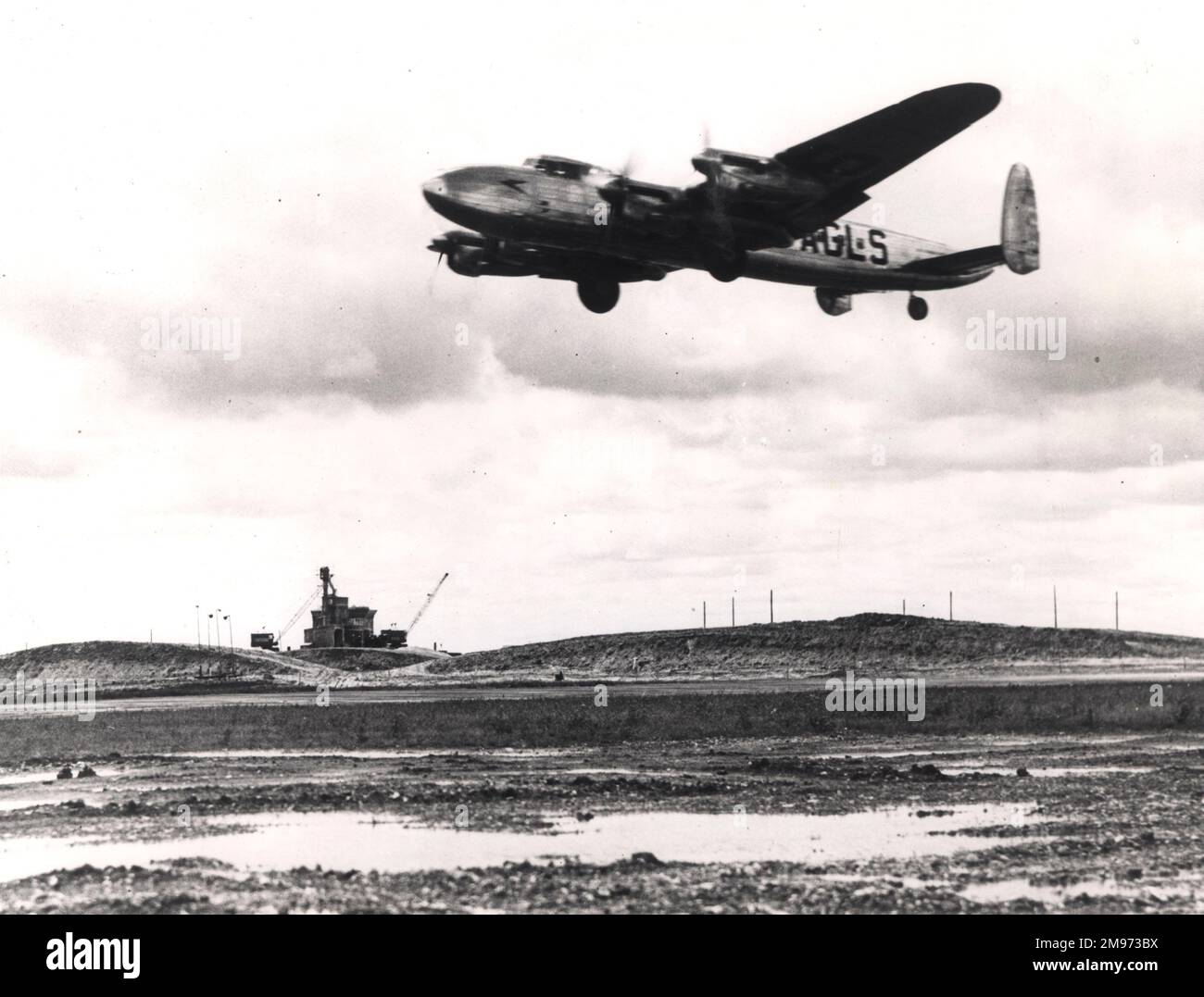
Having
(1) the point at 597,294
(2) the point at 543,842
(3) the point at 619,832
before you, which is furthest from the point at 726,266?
(2) the point at 543,842

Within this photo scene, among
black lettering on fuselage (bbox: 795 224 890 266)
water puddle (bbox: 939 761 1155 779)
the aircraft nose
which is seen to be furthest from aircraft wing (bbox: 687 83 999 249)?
water puddle (bbox: 939 761 1155 779)

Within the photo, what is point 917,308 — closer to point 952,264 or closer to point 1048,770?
point 952,264

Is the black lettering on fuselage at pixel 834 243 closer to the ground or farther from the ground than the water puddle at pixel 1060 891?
farther from the ground

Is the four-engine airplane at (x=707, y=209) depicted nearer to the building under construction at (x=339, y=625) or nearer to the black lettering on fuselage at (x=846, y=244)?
the black lettering on fuselage at (x=846, y=244)

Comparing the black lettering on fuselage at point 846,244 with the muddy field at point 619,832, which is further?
the black lettering on fuselage at point 846,244

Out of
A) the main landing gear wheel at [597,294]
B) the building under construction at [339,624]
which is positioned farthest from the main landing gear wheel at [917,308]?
the building under construction at [339,624]

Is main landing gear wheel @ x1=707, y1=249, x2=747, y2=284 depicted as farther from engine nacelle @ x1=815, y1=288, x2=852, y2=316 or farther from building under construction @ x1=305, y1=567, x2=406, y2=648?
building under construction @ x1=305, y1=567, x2=406, y2=648
